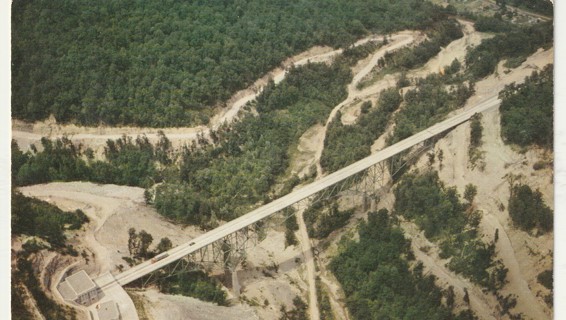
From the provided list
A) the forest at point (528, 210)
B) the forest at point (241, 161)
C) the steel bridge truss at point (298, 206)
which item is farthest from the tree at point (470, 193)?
the forest at point (241, 161)

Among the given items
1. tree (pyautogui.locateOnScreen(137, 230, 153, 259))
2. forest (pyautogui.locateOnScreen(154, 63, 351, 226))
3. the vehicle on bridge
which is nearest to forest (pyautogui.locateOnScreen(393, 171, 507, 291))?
forest (pyautogui.locateOnScreen(154, 63, 351, 226))

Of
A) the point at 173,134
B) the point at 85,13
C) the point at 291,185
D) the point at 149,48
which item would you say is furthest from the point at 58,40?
the point at 291,185

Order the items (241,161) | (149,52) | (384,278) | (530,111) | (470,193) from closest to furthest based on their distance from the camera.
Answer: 1. (384,278)
2. (530,111)
3. (470,193)
4. (241,161)
5. (149,52)

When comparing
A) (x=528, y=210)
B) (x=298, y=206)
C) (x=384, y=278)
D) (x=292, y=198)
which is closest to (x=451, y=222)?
(x=528, y=210)

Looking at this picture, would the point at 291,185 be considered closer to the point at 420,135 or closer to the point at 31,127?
the point at 420,135

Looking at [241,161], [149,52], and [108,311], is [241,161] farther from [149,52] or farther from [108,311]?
[108,311]

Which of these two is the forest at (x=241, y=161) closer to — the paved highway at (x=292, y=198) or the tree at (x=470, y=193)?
the paved highway at (x=292, y=198)
